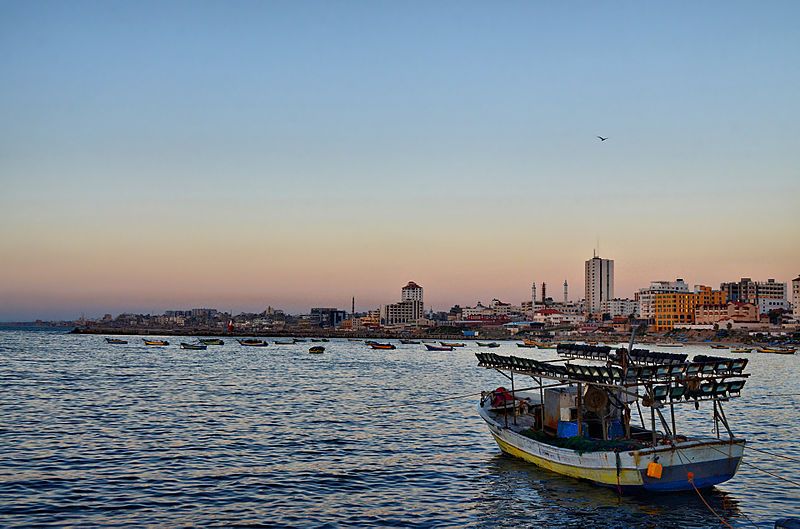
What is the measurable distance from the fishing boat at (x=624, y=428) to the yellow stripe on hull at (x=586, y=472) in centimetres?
3

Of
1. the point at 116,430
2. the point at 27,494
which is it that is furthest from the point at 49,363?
the point at 27,494

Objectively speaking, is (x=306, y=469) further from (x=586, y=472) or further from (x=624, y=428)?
(x=624, y=428)

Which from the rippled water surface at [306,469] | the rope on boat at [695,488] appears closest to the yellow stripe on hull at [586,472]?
the rippled water surface at [306,469]

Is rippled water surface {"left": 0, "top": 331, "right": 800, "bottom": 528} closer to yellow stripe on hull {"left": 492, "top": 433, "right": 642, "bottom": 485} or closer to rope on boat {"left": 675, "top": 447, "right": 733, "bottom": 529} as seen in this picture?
rope on boat {"left": 675, "top": 447, "right": 733, "bottom": 529}

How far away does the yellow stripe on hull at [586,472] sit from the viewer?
25042mm

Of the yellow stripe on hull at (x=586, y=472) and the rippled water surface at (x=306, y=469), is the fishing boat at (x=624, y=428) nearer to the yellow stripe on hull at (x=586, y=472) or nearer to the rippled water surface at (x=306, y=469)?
the yellow stripe on hull at (x=586, y=472)

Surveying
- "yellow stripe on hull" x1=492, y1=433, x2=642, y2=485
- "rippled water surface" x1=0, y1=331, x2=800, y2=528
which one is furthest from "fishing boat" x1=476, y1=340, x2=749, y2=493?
"rippled water surface" x1=0, y1=331, x2=800, y2=528

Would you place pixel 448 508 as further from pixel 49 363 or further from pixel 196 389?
pixel 49 363

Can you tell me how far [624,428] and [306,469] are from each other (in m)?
13.4

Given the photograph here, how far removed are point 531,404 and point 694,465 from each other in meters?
11.7

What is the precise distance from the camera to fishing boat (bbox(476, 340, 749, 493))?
24938mm

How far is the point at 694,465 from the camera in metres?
25.0

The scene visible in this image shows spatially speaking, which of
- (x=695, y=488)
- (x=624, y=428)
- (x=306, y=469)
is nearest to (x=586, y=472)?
(x=624, y=428)

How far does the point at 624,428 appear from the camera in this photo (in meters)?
28.9
